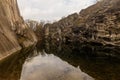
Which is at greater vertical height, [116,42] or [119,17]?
[119,17]

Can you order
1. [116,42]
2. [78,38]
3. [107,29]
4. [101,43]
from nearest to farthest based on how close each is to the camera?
[116,42] → [101,43] → [107,29] → [78,38]

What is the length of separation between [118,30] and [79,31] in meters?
32.4

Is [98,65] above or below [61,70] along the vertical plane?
below

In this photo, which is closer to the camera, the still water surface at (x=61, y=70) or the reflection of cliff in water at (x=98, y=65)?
the still water surface at (x=61, y=70)

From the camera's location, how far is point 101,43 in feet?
259

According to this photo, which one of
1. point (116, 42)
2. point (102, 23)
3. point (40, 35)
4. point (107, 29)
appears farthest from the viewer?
point (40, 35)

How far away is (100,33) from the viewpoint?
285ft

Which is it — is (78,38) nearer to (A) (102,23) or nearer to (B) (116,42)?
(A) (102,23)

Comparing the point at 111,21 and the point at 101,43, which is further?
the point at 111,21

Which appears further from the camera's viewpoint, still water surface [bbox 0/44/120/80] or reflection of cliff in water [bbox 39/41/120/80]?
reflection of cliff in water [bbox 39/41/120/80]

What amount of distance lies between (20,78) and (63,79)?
207 inches

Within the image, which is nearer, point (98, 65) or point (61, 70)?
point (61, 70)

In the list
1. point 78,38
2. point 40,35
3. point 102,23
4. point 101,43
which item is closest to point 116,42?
point 101,43

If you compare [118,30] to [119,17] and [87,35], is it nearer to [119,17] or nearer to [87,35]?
[119,17]
